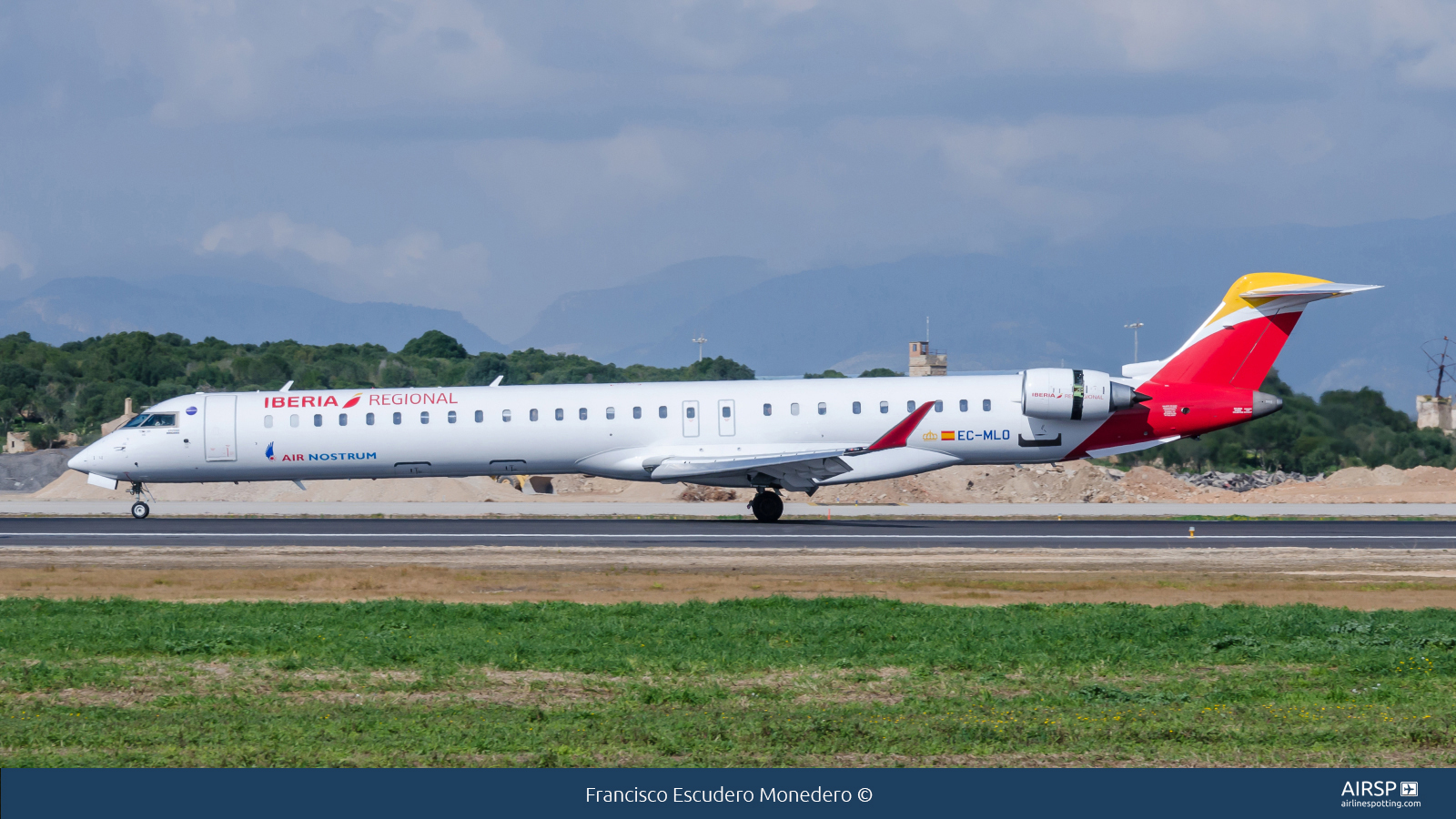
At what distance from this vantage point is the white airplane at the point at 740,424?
31.6m

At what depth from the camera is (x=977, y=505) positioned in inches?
1581

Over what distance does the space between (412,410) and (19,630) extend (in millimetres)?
17469

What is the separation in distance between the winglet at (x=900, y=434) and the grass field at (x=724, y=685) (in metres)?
13.9

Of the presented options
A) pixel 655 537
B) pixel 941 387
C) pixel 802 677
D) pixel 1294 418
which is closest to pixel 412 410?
pixel 655 537

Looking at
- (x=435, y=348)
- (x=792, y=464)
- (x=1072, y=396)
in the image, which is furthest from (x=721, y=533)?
(x=435, y=348)

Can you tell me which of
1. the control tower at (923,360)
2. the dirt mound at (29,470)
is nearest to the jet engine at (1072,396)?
the control tower at (923,360)

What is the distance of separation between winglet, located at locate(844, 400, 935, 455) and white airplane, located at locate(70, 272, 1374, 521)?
48 mm

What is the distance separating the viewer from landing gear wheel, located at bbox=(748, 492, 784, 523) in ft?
107

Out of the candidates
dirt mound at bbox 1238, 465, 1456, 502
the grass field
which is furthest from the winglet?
dirt mound at bbox 1238, 465, 1456, 502

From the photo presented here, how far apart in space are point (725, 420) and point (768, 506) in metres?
2.30

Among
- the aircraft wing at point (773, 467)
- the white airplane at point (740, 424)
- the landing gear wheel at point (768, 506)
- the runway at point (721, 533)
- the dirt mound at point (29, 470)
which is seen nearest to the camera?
the runway at point (721, 533)

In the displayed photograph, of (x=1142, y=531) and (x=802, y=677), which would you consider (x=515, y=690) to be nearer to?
(x=802, y=677)

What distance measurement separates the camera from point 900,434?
3127cm

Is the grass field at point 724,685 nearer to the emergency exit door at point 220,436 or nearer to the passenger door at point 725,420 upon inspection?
the passenger door at point 725,420
